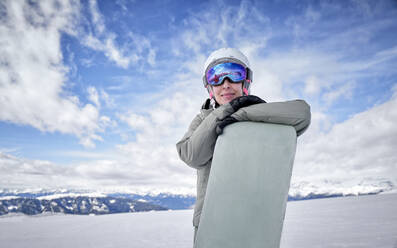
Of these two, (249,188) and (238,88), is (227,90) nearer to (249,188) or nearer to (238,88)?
(238,88)

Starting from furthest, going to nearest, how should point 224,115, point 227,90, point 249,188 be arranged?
point 227,90 → point 224,115 → point 249,188

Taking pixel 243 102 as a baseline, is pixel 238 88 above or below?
above

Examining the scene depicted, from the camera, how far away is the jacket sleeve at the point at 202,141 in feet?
5.52

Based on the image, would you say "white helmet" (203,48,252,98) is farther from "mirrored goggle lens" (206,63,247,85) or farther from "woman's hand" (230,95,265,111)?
"woman's hand" (230,95,265,111)

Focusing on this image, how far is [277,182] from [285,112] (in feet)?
1.60

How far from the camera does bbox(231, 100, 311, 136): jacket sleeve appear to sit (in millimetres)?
1574

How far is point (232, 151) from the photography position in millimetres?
1628

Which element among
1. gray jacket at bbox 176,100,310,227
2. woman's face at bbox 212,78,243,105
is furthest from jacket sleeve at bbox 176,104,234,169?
woman's face at bbox 212,78,243,105

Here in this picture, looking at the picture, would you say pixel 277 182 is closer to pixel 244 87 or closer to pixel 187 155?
pixel 187 155

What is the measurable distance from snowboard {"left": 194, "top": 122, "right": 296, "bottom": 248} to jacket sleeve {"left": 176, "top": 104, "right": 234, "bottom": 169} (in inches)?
5.0

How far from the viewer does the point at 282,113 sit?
1568 mm

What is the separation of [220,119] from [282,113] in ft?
1.44

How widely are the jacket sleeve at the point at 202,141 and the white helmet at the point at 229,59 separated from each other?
0.72 metres

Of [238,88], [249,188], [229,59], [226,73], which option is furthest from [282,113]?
[229,59]
